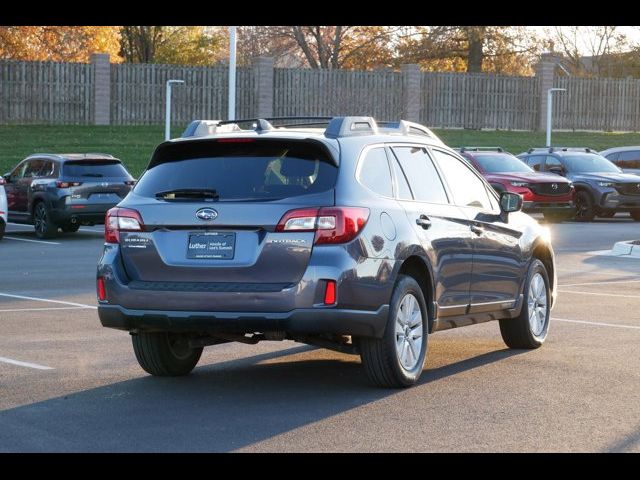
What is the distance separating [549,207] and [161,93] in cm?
1898

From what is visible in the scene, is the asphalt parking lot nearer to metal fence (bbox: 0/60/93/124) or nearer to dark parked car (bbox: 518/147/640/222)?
dark parked car (bbox: 518/147/640/222)

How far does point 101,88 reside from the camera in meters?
44.3

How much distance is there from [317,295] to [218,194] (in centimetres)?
97

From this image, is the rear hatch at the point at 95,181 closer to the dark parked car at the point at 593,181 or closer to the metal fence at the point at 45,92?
the dark parked car at the point at 593,181

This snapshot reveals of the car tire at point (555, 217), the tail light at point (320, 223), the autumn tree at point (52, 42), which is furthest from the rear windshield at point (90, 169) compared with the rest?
the autumn tree at point (52, 42)

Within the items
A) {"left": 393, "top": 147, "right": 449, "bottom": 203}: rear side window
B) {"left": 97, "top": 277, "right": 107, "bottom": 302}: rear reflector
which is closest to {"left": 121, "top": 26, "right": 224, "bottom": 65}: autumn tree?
{"left": 393, "top": 147, "right": 449, "bottom": 203}: rear side window

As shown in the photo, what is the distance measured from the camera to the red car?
1159 inches

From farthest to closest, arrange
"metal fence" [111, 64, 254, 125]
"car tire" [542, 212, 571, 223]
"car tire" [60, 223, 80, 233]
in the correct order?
"metal fence" [111, 64, 254, 125]
"car tire" [542, 212, 571, 223]
"car tire" [60, 223, 80, 233]

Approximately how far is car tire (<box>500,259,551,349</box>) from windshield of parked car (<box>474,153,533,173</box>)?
1897 centimetres

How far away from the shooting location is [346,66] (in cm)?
6575

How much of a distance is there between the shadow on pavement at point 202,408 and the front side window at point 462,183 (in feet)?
4.02

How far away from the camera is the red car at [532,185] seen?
2944cm

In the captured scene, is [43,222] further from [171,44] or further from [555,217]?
[171,44]
